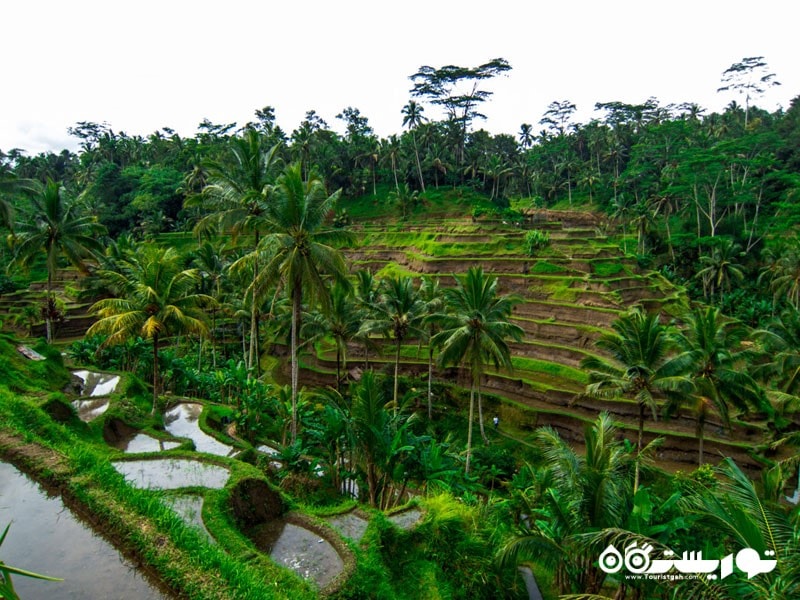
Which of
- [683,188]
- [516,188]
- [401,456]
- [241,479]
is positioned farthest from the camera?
[516,188]

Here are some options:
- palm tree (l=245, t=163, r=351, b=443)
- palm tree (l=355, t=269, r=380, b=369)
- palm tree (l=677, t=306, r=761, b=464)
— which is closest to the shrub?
palm tree (l=355, t=269, r=380, b=369)

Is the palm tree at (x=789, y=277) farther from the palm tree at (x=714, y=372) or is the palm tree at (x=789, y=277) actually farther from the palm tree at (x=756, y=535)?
the palm tree at (x=756, y=535)

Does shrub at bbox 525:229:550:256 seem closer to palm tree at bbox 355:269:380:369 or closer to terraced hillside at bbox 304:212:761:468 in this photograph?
terraced hillside at bbox 304:212:761:468

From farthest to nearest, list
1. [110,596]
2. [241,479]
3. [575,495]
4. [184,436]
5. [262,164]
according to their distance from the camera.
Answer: [262,164] < [184,436] < [241,479] < [575,495] < [110,596]

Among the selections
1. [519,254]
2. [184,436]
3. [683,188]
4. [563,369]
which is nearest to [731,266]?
[683,188]

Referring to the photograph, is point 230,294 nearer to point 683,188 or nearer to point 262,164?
point 262,164

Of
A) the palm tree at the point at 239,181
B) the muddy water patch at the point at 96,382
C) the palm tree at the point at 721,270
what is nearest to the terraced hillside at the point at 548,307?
the palm tree at the point at 721,270
